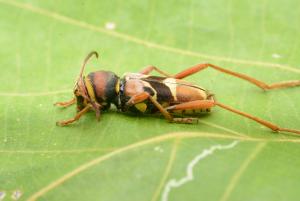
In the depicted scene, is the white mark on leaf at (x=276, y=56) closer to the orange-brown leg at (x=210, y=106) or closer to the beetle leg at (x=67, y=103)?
the orange-brown leg at (x=210, y=106)

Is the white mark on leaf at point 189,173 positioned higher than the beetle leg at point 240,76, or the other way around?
the beetle leg at point 240,76

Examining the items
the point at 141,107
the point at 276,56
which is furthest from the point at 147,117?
the point at 276,56

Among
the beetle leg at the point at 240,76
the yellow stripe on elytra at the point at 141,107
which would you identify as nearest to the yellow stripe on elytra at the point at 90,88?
the yellow stripe on elytra at the point at 141,107

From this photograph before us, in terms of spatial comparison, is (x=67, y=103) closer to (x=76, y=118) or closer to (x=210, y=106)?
(x=76, y=118)

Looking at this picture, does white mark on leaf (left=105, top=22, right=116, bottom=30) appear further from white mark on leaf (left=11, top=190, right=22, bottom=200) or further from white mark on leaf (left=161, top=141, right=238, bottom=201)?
white mark on leaf (left=11, top=190, right=22, bottom=200)

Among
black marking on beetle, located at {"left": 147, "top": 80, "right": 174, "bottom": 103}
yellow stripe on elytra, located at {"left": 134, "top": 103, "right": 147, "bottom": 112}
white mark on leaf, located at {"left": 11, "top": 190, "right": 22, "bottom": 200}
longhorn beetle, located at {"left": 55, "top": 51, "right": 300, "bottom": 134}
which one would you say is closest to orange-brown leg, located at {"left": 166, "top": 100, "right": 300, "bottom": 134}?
longhorn beetle, located at {"left": 55, "top": 51, "right": 300, "bottom": 134}

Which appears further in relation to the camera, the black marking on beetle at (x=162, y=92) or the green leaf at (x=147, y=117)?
the black marking on beetle at (x=162, y=92)
